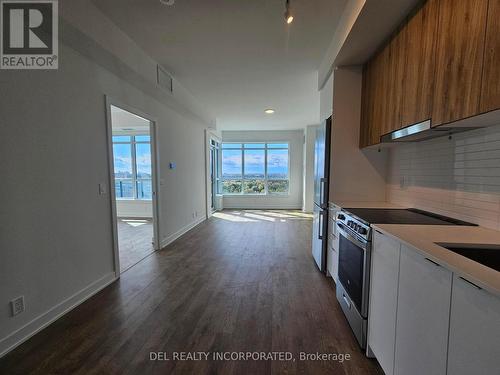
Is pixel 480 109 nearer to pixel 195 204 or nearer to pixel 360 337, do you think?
pixel 360 337

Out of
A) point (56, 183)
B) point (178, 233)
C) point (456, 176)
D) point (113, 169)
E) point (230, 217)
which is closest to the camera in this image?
point (456, 176)

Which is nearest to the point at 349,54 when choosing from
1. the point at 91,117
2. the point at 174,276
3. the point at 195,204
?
the point at 91,117

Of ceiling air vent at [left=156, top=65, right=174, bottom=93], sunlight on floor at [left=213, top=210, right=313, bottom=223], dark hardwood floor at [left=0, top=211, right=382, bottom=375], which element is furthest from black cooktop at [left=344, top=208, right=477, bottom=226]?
sunlight on floor at [left=213, top=210, right=313, bottom=223]

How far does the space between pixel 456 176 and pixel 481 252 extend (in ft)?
2.71

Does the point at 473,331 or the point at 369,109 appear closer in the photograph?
the point at 473,331

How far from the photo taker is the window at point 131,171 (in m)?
6.98

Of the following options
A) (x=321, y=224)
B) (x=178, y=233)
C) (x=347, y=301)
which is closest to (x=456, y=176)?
(x=347, y=301)

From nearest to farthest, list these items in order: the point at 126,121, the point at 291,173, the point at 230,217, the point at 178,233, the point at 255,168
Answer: the point at 178,233
the point at 126,121
the point at 230,217
the point at 291,173
the point at 255,168

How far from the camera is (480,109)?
1.16 m

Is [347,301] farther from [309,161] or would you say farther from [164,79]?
[309,161]

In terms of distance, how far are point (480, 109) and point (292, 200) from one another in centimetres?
740

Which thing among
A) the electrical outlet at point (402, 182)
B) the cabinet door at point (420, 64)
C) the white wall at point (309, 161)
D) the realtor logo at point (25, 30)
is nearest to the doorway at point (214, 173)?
the white wall at point (309, 161)

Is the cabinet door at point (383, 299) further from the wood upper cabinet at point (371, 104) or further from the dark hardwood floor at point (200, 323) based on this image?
the wood upper cabinet at point (371, 104)

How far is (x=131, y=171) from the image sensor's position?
23.1ft
